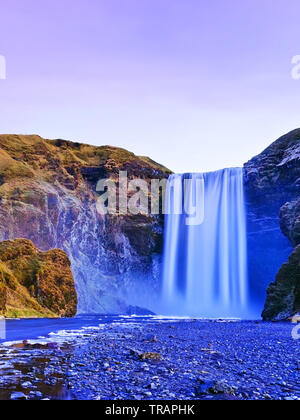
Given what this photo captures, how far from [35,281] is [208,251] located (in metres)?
31.7

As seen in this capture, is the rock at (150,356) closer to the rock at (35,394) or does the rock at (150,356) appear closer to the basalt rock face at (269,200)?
the rock at (35,394)

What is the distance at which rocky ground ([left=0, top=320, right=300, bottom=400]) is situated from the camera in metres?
6.47

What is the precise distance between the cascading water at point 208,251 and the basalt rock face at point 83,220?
4247mm

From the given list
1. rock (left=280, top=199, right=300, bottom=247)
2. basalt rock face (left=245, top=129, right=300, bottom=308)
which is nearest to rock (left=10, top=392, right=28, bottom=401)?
rock (left=280, top=199, right=300, bottom=247)

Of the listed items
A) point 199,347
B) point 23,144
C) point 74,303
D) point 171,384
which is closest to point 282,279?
point 74,303

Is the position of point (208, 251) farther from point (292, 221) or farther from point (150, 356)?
point (150, 356)

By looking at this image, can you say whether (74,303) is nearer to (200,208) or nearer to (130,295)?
(130,295)

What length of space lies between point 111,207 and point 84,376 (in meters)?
51.5

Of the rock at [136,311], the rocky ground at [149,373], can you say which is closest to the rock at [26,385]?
the rocky ground at [149,373]

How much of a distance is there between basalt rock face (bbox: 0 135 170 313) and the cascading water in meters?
4.25

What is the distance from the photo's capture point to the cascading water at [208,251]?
55.2 m

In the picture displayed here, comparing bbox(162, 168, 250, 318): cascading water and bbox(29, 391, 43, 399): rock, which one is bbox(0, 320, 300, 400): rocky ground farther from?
bbox(162, 168, 250, 318): cascading water

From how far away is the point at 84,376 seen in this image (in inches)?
302

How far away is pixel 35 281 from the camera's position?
110 ft
